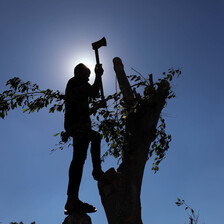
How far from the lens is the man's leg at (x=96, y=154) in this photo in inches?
172

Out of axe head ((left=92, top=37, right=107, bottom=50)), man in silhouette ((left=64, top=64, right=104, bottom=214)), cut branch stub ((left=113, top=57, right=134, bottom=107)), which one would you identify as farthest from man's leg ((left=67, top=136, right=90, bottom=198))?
axe head ((left=92, top=37, right=107, bottom=50))

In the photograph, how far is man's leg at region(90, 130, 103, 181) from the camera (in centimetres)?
436

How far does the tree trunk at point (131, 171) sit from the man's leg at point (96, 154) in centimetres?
32

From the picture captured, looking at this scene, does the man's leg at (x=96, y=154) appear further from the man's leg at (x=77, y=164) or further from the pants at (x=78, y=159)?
the man's leg at (x=77, y=164)

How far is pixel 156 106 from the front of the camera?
3.96 meters

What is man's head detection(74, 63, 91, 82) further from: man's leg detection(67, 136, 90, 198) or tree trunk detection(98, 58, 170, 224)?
man's leg detection(67, 136, 90, 198)

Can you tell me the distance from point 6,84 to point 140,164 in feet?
10.4

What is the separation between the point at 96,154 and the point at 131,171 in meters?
1.20

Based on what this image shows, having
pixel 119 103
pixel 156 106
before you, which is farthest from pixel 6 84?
pixel 156 106

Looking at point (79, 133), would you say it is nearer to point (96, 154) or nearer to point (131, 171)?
point (96, 154)

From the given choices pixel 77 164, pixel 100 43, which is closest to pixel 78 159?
pixel 77 164

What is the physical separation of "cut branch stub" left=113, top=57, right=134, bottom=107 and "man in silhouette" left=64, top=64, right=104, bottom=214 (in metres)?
0.55

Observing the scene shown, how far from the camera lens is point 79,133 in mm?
4098

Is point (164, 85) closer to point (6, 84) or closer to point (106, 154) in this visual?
point (106, 154)
